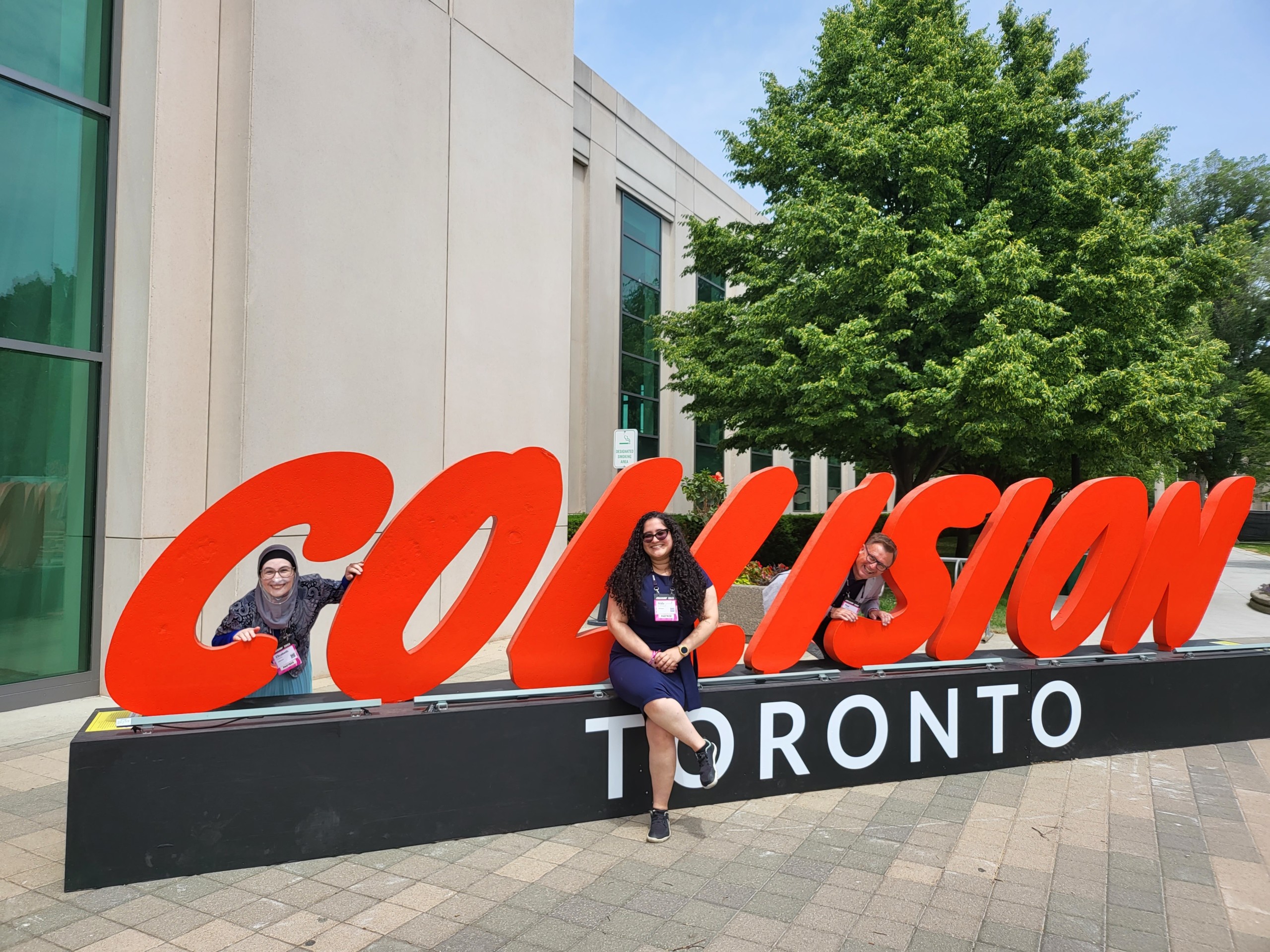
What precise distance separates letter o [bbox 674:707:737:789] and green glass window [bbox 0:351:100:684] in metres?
6.45

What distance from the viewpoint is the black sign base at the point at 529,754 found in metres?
4.18

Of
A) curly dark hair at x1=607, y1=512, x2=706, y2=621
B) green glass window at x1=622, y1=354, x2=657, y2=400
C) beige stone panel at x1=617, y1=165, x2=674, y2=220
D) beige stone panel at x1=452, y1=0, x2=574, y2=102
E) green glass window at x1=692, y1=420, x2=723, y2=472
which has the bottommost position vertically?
curly dark hair at x1=607, y1=512, x2=706, y2=621

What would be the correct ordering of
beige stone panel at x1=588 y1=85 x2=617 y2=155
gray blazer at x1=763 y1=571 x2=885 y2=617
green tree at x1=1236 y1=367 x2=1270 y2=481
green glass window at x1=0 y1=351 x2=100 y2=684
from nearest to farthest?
gray blazer at x1=763 y1=571 x2=885 y2=617 < green glass window at x1=0 y1=351 x2=100 y2=684 < beige stone panel at x1=588 y1=85 x2=617 y2=155 < green tree at x1=1236 y1=367 x2=1270 y2=481

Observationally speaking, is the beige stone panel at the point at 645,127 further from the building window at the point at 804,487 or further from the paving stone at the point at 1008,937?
the paving stone at the point at 1008,937

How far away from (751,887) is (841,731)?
5.52ft

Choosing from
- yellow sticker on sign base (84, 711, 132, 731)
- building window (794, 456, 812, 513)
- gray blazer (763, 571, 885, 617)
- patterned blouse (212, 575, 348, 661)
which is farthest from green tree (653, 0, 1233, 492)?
building window (794, 456, 812, 513)

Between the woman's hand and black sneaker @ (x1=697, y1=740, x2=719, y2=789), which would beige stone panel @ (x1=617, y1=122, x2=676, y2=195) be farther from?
black sneaker @ (x1=697, y1=740, x2=719, y2=789)

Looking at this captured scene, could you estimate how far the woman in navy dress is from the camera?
4793 millimetres

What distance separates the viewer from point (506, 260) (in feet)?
38.2

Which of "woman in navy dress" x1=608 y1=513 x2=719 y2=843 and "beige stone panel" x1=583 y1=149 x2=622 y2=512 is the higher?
"beige stone panel" x1=583 y1=149 x2=622 y2=512

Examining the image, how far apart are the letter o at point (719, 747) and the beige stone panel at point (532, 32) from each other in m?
9.55

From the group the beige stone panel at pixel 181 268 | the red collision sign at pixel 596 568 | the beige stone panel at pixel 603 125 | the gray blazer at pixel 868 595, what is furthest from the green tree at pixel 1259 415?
the beige stone panel at pixel 181 268

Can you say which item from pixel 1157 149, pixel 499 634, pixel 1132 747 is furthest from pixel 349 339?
pixel 1157 149

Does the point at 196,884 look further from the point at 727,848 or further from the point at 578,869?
the point at 727,848
